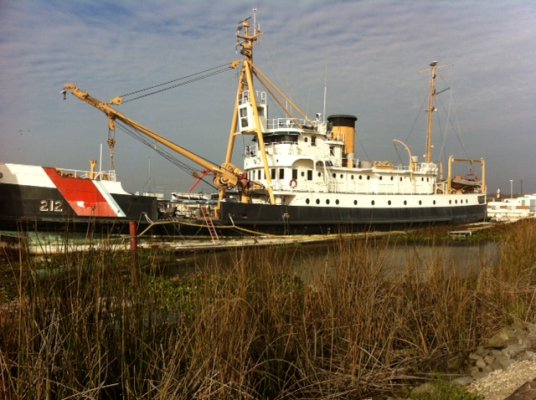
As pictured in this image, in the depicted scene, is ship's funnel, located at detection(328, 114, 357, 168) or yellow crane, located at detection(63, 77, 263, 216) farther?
ship's funnel, located at detection(328, 114, 357, 168)

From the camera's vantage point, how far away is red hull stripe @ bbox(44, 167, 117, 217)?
13.7 meters

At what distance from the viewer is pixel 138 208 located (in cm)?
1501

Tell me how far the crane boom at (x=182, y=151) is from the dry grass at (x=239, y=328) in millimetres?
13065

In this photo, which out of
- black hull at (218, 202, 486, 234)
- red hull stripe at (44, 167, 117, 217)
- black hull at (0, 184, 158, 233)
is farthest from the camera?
black hull at (218, 202, 486, 234)

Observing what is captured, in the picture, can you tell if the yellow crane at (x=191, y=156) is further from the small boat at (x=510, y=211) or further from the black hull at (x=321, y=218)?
the small boat at (x=510, y=211)

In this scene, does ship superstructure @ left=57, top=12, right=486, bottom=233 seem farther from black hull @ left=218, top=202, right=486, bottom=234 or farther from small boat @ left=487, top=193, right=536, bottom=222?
small boat @ left=487, top=193, right=536, bottom=222

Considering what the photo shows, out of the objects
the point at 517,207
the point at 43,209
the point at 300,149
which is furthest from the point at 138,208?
the point at 517,207

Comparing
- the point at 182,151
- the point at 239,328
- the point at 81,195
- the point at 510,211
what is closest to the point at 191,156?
the point at 182,151

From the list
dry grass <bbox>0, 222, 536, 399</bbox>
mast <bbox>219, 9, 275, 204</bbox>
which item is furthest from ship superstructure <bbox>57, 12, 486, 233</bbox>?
dry grass <bbox>0, 222, 536, 399</bbox>

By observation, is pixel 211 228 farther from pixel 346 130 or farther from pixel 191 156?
pixel 346 130

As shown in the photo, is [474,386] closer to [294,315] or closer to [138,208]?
[294,315]

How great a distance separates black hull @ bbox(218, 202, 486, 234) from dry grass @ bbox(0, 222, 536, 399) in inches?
343

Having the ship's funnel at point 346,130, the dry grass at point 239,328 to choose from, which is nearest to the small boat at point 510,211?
the ship's funnel at point 346,130

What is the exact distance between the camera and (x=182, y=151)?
17.8 meters
